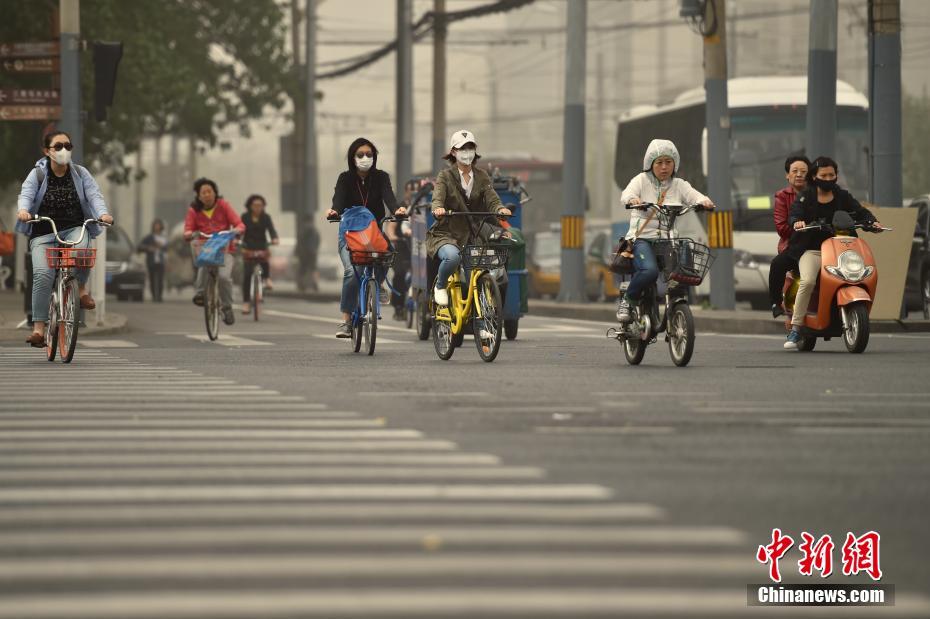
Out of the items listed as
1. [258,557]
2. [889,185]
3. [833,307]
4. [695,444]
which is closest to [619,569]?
[258,557]

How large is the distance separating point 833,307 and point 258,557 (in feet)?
36.7

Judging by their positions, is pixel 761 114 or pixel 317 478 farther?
pixel 761 114

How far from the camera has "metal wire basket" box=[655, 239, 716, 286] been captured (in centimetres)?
1466

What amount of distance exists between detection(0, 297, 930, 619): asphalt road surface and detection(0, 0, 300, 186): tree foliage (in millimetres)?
19028

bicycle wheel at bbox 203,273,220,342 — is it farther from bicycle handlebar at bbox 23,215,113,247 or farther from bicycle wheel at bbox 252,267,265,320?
bicycle wheel at bbox 252,267,265,320

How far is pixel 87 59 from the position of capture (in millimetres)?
36438

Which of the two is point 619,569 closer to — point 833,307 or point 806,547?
point 806,547

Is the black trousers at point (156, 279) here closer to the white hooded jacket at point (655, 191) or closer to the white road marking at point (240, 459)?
the white hooded jacket at point (655, 191)

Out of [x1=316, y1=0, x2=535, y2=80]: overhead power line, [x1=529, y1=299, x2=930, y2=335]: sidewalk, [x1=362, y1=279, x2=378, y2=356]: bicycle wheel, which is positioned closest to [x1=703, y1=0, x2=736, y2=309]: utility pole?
[x1=529, y1=299, x2=930, y2=335]: sidewalk

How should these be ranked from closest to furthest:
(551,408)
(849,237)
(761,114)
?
(551,408) → (849,237) → (761,114)

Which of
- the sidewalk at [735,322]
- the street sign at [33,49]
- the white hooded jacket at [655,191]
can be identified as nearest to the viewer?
the white hooded jacket at [655,191]

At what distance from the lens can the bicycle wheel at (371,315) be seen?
655 inches

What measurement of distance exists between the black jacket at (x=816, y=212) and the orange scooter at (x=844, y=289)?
10 centimetres

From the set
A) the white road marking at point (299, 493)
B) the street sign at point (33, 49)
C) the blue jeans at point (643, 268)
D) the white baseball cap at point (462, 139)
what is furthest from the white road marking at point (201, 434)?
the street sign at point (33, 49)
